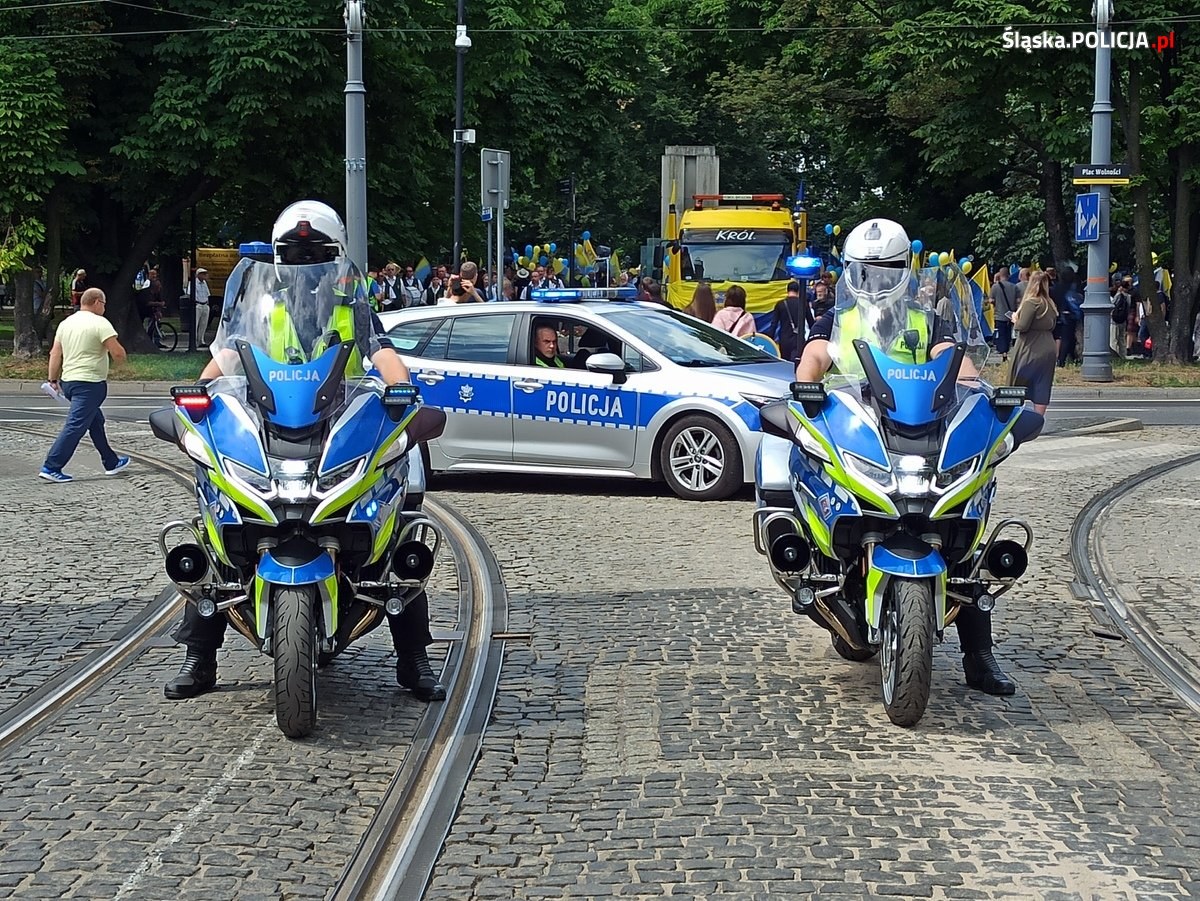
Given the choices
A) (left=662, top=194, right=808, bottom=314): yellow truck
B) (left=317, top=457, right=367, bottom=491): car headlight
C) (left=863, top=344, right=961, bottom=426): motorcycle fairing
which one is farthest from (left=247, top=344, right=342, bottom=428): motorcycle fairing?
(left=662, top=194, right=808, bottom=314): yellow truck

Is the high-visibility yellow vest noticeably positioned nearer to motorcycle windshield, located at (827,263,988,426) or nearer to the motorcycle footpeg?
motorcycle windshield, located at (827,263,988,426)

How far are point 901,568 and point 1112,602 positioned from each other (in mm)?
3268

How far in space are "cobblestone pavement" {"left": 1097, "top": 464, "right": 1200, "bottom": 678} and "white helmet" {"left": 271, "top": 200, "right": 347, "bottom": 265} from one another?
13.1 feet

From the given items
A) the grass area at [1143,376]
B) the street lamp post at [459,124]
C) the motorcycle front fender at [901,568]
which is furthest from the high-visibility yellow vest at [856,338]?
the street lamp post at [459,124]

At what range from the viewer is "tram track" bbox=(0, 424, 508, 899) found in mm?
4996

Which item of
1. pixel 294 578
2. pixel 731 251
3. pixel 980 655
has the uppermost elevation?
pixel 731 251

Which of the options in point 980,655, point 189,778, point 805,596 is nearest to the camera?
point 189,778

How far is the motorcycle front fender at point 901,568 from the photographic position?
20.7 feet

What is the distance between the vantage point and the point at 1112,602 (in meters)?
9.17

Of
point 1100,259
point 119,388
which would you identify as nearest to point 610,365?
point 119,388

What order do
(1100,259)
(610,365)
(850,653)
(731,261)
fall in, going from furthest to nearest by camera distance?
(731,261), (1100,259), (610,365), (850,653)

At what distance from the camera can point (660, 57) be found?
183 feet

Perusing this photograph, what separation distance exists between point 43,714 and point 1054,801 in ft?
12.2

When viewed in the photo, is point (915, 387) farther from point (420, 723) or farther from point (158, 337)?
point (158, 337)
